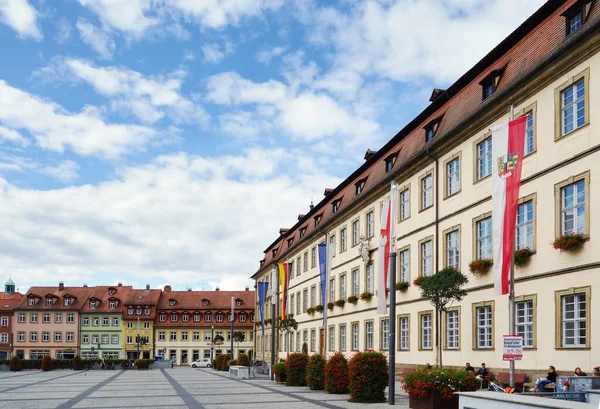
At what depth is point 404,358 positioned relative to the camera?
118 feet

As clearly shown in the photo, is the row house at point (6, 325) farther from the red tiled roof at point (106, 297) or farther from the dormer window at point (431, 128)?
the dormer window at point (431, 128)

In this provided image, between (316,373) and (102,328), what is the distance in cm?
7995

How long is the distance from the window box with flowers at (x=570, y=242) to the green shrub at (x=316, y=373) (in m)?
11.5

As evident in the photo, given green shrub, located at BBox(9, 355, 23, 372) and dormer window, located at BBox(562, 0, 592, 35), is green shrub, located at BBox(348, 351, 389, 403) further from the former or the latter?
green shrub, located at BBox(9, 355, 23, 372)

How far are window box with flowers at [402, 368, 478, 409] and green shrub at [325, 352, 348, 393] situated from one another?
8.11 metres

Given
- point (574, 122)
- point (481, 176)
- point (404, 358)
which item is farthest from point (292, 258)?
point (574, 122)

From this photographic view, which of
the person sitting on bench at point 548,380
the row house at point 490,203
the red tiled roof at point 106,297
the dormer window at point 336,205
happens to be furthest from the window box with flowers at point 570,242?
the red tiled roof at point 106,297

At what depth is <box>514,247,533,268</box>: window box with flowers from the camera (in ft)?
80.0

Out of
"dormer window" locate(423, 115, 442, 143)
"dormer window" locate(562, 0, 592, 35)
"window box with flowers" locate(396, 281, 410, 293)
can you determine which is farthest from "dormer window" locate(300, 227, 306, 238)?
"dormer window" locate(562, 0, 592, 35)

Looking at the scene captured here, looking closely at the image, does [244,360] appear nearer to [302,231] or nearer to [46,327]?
[302,231]

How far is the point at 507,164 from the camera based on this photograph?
1841 centimetres

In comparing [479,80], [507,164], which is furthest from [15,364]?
[507,164]

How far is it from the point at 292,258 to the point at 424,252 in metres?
35.3

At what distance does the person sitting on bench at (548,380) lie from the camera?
789 inches
